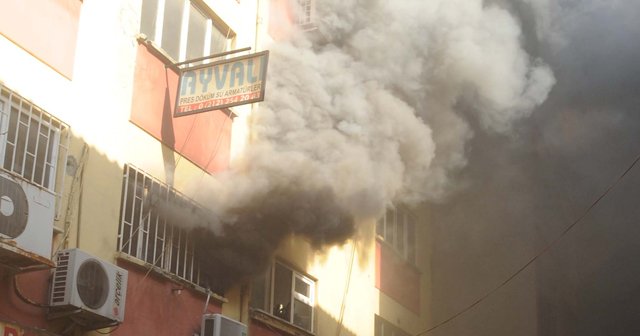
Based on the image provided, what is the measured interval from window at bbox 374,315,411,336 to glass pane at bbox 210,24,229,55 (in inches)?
208

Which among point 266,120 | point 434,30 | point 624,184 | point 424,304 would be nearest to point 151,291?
point 266,120

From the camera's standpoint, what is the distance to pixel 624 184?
20.6 metres

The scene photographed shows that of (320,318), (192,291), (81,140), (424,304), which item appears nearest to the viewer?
(81,140)

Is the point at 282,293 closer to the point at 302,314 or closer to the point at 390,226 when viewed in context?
the point at 302,314

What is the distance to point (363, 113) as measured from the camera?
13.5 metres

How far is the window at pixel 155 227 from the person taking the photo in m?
10.4

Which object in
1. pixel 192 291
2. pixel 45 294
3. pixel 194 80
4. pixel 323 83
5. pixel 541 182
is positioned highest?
pixel 541 182

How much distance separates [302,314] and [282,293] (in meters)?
0.57

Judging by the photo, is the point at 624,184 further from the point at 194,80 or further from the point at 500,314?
the point at 194,80

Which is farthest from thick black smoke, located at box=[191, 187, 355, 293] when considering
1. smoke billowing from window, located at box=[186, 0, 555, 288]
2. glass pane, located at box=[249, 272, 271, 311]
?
glass pane, located at box=[249, 272, 271, 311]

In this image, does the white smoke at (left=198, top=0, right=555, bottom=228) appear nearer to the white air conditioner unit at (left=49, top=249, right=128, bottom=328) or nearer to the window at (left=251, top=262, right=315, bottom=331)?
the window at (left=251, top=262, right=315, bottom=331)

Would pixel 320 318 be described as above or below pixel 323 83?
below

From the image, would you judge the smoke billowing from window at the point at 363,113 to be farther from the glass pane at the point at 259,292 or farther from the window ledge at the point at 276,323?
the window ledge at the point at 276,323

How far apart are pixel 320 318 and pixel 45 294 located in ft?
19.2
